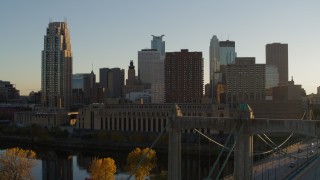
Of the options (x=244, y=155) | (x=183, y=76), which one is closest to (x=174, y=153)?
(x=244, y=155)

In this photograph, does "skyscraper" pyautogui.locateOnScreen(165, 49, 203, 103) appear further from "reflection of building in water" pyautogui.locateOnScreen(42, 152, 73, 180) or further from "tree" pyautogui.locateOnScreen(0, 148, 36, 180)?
"tree" pyautogui.locateOnScreen(0, 148, 36, 180)

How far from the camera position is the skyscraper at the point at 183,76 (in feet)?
582

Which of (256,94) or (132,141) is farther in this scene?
(256,94)

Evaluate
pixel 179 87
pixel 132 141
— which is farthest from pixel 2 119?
pixel 132 141

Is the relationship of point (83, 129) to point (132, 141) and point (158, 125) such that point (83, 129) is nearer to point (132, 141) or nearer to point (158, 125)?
point (158, 125)

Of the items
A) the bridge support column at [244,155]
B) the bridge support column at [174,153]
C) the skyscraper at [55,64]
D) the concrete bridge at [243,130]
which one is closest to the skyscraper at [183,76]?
the skyscraper at [55,64]

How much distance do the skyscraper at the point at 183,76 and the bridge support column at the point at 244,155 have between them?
148142 mm

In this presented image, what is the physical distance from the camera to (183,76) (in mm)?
180250

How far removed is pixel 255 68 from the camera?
182m

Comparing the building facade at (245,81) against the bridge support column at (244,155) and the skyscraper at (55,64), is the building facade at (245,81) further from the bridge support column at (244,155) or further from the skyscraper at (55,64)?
the bridge support column at (244,155)

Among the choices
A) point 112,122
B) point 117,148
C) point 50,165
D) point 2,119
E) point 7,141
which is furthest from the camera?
point 2,119

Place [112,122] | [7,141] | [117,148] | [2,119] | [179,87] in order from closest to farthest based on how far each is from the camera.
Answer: [117,148] → [7,141] → [112,122] → [2,119] → [179,87]

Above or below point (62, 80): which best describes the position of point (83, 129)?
below

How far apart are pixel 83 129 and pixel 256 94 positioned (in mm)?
84213
